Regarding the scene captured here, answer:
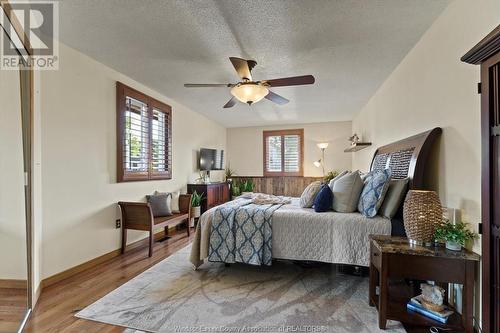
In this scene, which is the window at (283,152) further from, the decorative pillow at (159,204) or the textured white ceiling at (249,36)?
the decorative pillow at (159,204)

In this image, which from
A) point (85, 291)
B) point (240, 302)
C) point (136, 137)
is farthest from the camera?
point (136, 137)

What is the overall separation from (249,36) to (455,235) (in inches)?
94.5

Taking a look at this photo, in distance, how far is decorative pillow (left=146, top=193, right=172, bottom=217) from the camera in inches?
154

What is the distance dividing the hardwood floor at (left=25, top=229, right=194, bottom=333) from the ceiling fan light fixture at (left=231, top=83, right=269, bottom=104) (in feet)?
7.76

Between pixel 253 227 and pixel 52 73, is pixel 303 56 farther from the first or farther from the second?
pixel 52 73

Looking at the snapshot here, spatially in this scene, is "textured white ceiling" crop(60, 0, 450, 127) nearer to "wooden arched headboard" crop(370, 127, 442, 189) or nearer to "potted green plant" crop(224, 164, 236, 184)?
"wooden arched headboard" crop(370, 127, 442, 189)

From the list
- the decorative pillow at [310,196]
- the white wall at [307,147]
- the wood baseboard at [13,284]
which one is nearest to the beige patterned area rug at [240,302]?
the wood baseboard at [13,284]

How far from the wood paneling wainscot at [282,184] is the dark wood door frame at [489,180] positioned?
5342 mm

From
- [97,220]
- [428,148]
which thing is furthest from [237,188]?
[428,148]

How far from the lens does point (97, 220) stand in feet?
10.3

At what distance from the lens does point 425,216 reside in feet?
6.11

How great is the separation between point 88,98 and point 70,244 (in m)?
1.74

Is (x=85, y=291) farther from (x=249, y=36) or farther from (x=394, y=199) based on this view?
(x=394, y=199)

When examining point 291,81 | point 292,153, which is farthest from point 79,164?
point 292,153
